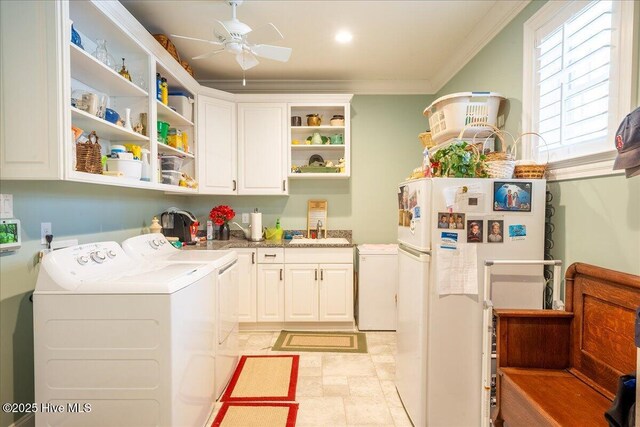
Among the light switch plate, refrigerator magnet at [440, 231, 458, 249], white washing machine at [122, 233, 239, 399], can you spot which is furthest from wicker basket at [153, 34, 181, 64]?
refrigerator magnet at [440, 231, 458, 249]

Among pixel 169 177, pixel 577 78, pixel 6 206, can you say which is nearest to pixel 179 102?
pixel 169 177

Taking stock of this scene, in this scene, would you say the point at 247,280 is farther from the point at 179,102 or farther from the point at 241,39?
the point at 241,39

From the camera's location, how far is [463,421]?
5.68ft

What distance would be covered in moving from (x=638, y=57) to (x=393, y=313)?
8.77ft

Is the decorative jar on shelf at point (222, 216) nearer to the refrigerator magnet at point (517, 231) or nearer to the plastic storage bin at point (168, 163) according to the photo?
the plastic storage bin at point (168, 163)

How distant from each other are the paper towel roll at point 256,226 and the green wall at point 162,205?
1.00 ft

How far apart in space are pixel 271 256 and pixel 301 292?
0.49m

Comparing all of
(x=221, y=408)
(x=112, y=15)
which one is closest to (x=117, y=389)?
(x=221, y=408)

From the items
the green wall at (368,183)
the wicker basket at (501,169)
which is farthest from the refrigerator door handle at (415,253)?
the green wall at (368,183)

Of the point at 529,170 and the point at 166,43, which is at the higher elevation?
the point at 166,43

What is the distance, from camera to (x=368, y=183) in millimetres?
3838

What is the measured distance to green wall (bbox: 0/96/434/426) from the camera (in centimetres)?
163

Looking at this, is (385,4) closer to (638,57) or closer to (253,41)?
(253,41)

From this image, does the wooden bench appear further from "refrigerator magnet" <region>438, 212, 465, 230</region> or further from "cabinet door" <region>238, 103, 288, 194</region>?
"cabinet door" <region>238, 103, 288, 194</region>
